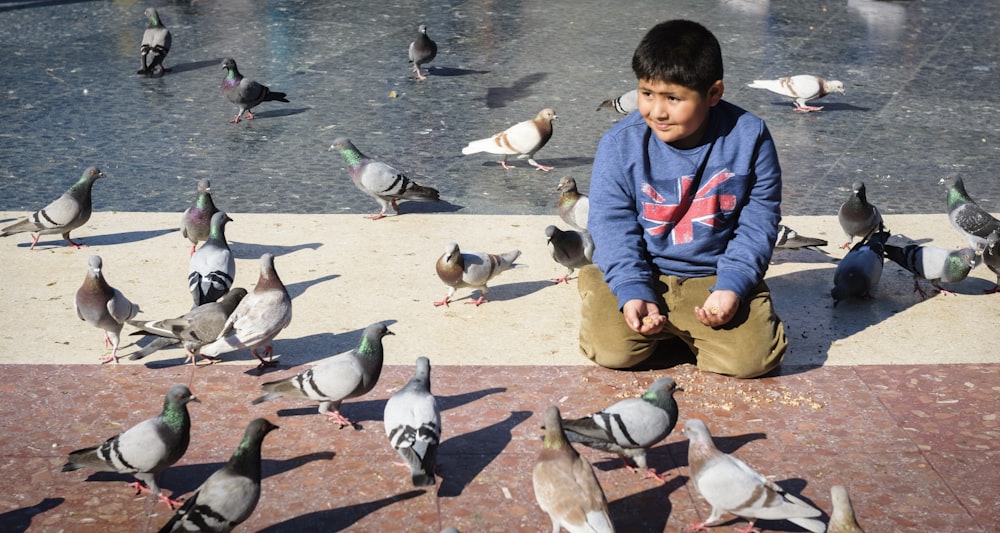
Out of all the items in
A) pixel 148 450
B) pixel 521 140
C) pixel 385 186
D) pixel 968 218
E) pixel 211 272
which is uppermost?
pixel 148 450

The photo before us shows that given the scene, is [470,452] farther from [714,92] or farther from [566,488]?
[714,92]

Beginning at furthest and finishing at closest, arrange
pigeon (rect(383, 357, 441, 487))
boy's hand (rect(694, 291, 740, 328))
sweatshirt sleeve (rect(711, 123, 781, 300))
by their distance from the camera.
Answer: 1. sweatshirt sleeve (rect(711, 123, 781, 300))
2. boy's hand (rect(694, 291, 740, 328))
3. pigeon (rect(383, 357, 441, 487))

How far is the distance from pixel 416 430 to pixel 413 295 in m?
1.99

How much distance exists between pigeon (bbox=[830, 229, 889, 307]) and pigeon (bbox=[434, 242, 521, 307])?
1.85 m

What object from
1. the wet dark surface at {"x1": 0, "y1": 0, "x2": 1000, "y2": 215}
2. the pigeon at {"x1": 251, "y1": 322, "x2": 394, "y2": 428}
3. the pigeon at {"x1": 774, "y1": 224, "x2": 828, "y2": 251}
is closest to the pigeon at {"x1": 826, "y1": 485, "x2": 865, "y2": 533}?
the pigeon at {"x1": 251, "y1": 322, "x2": 394, "y2": 428}

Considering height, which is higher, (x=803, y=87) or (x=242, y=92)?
(x=803, y=87)

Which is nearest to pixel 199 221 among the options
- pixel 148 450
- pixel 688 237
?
pixel 148 450

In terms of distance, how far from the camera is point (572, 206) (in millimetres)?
6691

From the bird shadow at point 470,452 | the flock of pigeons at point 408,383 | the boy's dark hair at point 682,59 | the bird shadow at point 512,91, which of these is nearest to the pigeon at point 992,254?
the flock of pigeons at point 408,383

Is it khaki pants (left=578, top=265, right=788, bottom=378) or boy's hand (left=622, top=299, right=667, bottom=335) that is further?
khaki pants (left=578, top=265, right=788, bottom=378)

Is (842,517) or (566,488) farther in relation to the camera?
(566,488)

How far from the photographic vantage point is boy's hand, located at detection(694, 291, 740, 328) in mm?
4590

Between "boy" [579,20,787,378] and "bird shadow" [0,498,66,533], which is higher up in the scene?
"boy" [579,20,787,378]

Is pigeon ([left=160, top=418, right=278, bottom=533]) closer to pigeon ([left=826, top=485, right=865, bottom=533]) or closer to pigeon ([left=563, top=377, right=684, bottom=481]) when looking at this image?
pigeon ([left=563, top=377, right=684, bottom=481])
